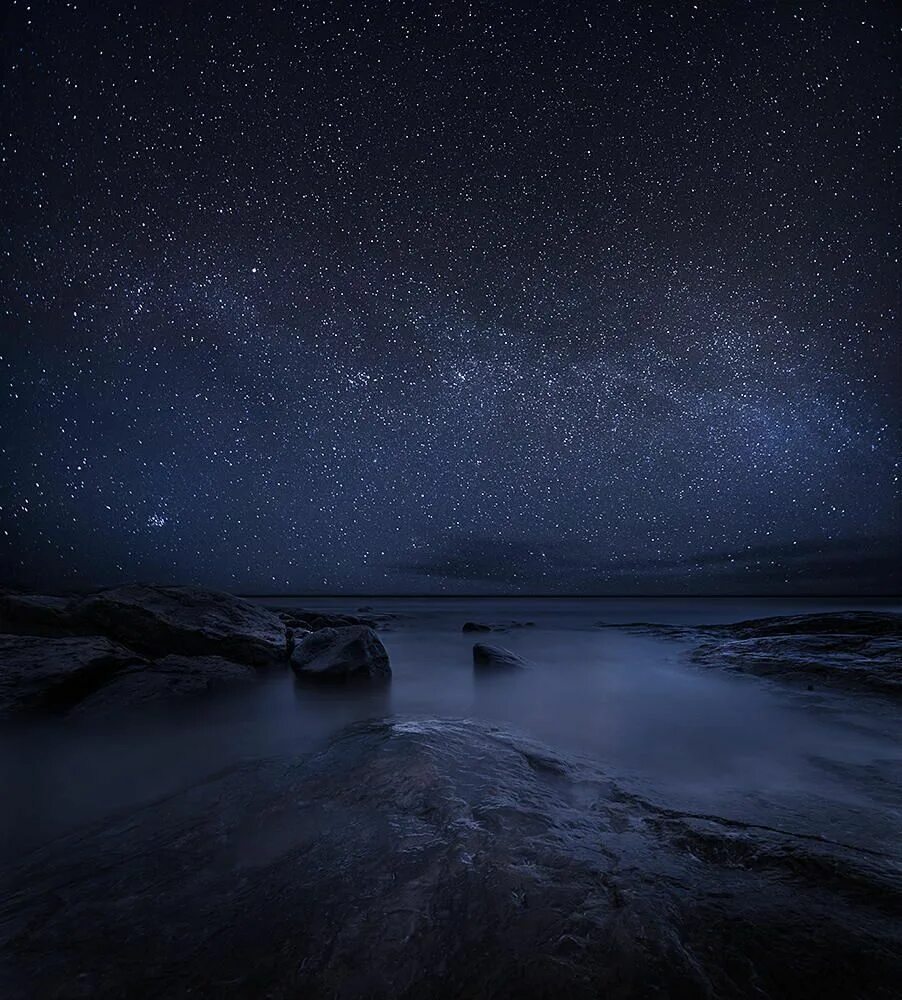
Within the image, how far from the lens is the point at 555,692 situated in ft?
24.6

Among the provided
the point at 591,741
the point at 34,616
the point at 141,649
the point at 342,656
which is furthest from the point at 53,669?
the point at 591,741

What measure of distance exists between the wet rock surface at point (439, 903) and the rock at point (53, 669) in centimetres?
377

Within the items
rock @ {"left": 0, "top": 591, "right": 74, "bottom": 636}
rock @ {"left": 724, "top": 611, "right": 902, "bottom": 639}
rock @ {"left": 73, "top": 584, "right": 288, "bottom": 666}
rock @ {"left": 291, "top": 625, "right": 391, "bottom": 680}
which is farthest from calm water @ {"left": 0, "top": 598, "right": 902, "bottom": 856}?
rock @ {"left": 724, "top": 611, "right": 902, "bottom": 639}

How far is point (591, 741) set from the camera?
16.4 feet

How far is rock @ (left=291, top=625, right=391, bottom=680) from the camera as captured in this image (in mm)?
7465

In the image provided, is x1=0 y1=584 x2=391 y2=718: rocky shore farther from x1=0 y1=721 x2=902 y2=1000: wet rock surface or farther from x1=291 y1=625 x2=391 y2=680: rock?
x1=0 y1=721 x2=902 y2=1000: wet rock surface

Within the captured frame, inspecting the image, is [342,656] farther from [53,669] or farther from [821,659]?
[821,659]

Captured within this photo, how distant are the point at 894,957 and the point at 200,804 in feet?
11.4

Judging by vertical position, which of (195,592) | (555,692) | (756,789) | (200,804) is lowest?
(555,692)

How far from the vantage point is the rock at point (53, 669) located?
17.5 ft

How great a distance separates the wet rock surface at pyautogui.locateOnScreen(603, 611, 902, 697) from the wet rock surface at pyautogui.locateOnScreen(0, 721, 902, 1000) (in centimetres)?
641

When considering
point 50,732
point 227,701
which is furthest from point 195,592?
point 50,732

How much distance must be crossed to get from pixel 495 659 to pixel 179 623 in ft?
20.0

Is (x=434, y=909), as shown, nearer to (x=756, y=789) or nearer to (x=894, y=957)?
(x=894, y=957)
